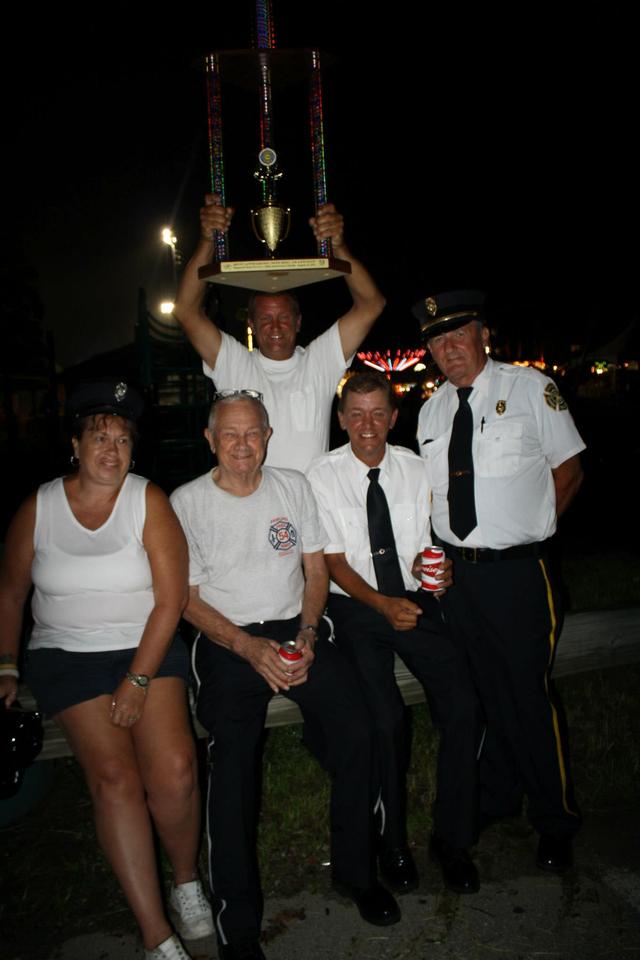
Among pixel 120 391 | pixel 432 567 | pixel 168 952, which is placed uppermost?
pixel 120 391

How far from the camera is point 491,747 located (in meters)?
3.45

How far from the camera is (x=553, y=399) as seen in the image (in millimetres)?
3373

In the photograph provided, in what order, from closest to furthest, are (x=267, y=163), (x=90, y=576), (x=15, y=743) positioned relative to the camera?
(x=15, y=743), (x=90, y=576), (x=267, y=163)

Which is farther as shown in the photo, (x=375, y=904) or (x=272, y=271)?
(x=272, y=271)

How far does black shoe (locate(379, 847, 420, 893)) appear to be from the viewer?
3.01 meters

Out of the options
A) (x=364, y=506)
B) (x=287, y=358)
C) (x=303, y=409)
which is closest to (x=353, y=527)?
(x=364, y=506)

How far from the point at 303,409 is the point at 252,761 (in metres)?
1.97

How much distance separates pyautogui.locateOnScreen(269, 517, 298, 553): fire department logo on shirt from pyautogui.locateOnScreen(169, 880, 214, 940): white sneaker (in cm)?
151

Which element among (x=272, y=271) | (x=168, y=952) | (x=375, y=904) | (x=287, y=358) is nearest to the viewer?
(x=168, y=952)

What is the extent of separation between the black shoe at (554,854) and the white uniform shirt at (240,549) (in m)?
1.62

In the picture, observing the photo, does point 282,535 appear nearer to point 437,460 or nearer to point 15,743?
point 437,460

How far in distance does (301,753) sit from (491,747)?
4.58 feet

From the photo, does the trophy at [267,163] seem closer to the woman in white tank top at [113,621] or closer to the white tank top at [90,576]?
the woman in white tank top at [113,621]

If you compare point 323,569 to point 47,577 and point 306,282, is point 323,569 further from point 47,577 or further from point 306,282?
point 306,282
